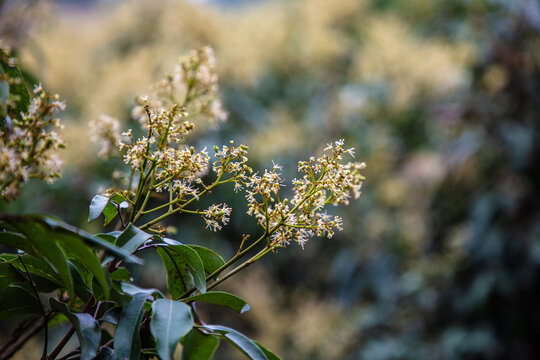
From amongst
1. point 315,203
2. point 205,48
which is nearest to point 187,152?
point 315,203

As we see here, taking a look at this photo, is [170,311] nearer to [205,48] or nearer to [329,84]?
[205,48]

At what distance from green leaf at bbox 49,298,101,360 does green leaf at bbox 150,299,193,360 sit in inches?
1.9

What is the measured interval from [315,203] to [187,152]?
11 centimetres

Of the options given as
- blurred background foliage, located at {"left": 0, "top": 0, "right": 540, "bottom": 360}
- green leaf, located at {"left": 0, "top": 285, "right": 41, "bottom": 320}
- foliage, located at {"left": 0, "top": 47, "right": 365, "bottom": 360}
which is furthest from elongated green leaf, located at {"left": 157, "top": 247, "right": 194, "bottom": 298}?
blurred background foliage, located at {"left": 0, "top": 0, "right": 540, "bottom": 360}

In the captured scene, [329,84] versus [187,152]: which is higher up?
[329,84]

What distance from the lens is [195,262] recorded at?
0.34 meters

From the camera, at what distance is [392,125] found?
2.23m

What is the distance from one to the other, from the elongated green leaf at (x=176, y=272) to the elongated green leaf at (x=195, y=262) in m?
0.03

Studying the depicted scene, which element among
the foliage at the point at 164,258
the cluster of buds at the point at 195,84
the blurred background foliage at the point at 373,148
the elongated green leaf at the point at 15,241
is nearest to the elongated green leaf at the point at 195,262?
the foliage at the point at 164,258

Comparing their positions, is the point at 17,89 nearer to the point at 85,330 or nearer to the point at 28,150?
the point at 28,150

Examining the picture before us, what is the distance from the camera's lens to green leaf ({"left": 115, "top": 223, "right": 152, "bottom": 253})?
30cm

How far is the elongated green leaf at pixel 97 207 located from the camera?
1.09 ft

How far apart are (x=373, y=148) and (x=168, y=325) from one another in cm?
183

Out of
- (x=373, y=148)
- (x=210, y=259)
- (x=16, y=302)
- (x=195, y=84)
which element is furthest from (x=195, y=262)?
(x=373, y=148)
